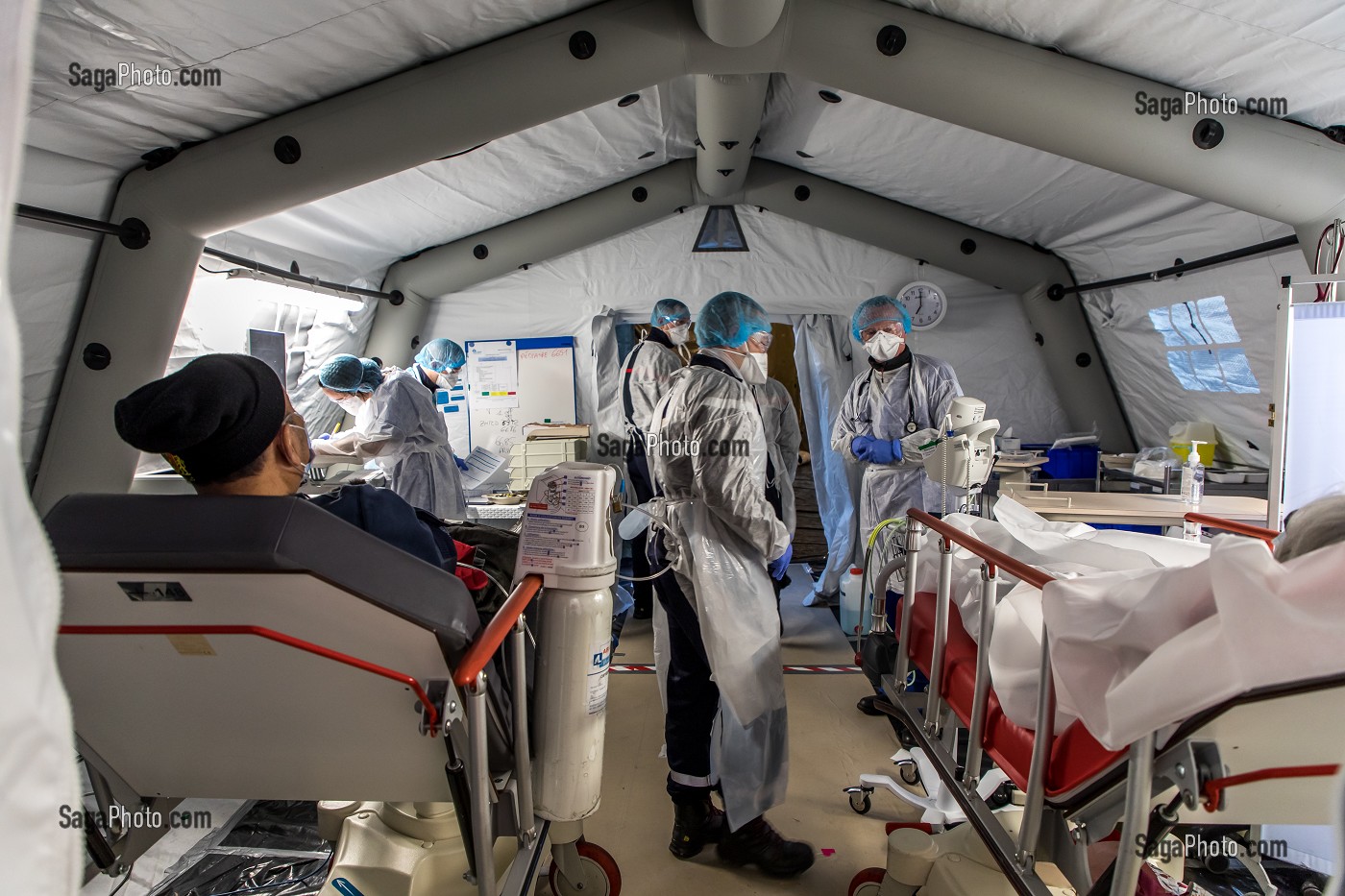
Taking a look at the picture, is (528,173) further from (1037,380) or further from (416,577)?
(1037,380)

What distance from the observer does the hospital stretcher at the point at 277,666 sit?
95 centimetres

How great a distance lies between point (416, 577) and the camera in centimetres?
108

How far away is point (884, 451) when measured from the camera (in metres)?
3.44

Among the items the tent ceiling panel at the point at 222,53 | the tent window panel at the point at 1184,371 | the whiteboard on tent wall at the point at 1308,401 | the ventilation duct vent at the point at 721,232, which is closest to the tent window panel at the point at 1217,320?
Answer: the tent window panel at the point at 1184,371

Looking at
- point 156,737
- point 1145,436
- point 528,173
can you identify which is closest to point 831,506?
point 1145,436

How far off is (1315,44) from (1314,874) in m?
2.34

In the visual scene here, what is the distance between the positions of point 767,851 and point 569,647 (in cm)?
112

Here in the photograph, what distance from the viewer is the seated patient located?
108 cm

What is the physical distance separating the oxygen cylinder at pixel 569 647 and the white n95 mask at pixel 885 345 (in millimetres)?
2458

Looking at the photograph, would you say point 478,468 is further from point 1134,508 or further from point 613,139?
point 1134,508

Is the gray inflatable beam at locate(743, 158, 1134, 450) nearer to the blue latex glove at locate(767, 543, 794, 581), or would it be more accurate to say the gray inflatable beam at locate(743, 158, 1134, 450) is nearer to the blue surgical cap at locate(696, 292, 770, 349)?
the blue surgical cap at locate(696, 292, 770, 349)

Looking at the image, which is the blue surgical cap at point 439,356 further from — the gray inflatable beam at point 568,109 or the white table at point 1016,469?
the white table at point 1016,469

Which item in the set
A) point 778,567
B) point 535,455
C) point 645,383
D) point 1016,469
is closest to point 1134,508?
point 1016,469

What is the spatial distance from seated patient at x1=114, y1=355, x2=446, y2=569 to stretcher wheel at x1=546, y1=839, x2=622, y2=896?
88 cm
